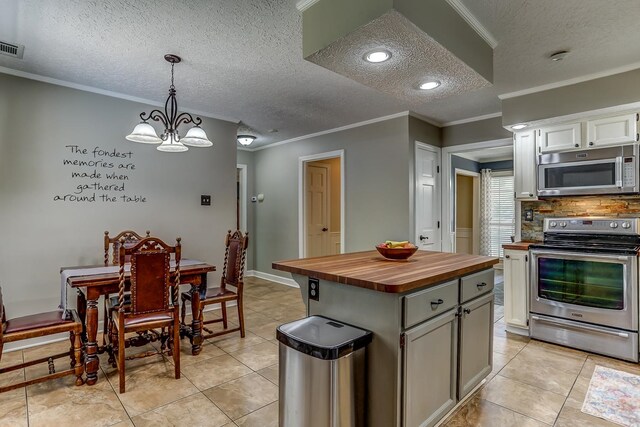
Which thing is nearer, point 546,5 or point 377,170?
point 546,5

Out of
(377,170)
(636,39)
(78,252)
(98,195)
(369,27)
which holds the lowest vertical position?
(78,252)

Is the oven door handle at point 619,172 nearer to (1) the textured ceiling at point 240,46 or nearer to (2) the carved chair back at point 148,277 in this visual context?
(1) the textured ceiling at point 240,46

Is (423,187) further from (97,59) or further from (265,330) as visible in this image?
(97,59)

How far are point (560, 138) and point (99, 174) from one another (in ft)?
15.4

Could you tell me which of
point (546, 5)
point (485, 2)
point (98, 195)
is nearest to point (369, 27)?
point (485, 2)

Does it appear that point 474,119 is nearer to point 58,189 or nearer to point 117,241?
point 117,241

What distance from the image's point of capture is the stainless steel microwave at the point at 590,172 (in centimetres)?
298

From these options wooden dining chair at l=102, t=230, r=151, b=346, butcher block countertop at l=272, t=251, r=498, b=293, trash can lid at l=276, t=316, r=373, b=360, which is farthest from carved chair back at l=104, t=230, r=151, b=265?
trash can lid at l=276, t=316, r=373, b=360

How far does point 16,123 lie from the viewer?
10.3 feet

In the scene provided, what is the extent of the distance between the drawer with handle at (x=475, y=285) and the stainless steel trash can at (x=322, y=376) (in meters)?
0.76

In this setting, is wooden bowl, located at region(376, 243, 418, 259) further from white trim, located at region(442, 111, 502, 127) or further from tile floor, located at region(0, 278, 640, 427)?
white trim, located at region(442, 111, 502, 127)

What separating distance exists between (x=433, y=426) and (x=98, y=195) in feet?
12.0

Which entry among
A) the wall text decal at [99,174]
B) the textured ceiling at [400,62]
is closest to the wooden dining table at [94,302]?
the wall text decal at [99,174]

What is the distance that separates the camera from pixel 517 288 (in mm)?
3521
